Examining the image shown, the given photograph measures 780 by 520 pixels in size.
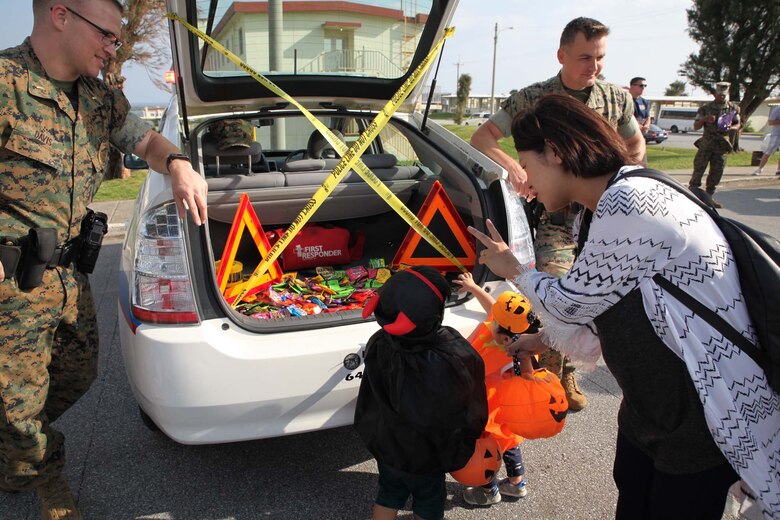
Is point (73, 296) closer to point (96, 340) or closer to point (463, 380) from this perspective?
point (96, 340)

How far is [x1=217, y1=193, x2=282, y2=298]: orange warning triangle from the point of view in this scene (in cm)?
265

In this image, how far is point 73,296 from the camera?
6.89 ft

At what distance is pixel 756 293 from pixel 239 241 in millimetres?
2260

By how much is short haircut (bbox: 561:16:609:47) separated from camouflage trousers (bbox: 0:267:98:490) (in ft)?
8.60

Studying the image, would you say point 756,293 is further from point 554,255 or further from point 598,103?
point 598,103

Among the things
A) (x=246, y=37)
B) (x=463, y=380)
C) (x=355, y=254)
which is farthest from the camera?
(x=355, y=254)

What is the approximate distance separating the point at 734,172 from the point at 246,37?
12.8 metres

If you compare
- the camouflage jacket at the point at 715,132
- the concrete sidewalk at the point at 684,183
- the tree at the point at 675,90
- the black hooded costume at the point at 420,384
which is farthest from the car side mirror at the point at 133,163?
the tree at the point at 675,90

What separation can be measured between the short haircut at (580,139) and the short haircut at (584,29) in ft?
5.48

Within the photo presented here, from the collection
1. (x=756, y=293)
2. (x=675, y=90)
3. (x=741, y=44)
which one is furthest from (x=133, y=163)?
(x=675, y=90)

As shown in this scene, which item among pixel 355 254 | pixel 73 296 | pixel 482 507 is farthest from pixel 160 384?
pixel 355 254

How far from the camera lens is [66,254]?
6.69ft

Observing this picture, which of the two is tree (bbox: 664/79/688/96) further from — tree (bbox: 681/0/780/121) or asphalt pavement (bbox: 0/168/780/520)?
asphalt pavement (bbox: 0/168/780/520)

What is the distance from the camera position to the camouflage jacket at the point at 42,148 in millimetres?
1844
